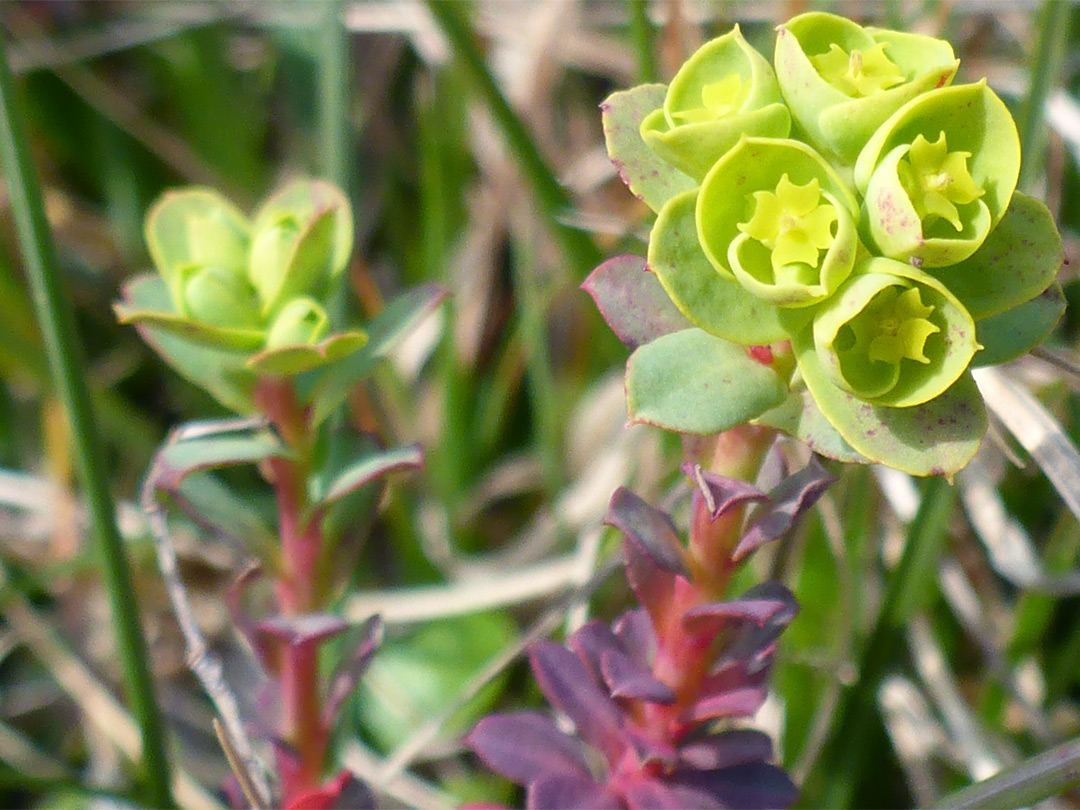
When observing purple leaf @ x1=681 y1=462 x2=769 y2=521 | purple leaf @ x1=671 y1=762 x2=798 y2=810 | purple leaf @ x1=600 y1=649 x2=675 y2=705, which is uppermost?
purple leaf @ x1=681 y1=462 x2=769 y2=521

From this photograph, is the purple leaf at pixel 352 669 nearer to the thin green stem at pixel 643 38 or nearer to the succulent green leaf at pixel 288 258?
the succulent green leaf at pixel 288 258

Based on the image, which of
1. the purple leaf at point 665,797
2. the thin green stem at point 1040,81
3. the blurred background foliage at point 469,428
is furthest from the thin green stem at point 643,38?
the purple leaf at point 665,797

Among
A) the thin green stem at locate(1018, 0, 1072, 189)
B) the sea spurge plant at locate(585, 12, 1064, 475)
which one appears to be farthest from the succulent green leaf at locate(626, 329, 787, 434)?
the thin green stem at locate(1018, 0, 1072, 189)

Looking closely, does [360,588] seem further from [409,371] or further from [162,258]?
[162,258]

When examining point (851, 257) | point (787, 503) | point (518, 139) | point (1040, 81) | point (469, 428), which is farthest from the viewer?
point (469, 428)

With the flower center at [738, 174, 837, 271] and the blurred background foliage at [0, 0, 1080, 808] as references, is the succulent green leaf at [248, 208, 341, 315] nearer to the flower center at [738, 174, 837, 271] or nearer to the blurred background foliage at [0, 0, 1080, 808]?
the blurred background foliage at [0, 0, 1080, 808]

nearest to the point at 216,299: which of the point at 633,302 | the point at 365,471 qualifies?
the point at 365,471

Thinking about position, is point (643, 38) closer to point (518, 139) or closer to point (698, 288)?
point (518, 139)
